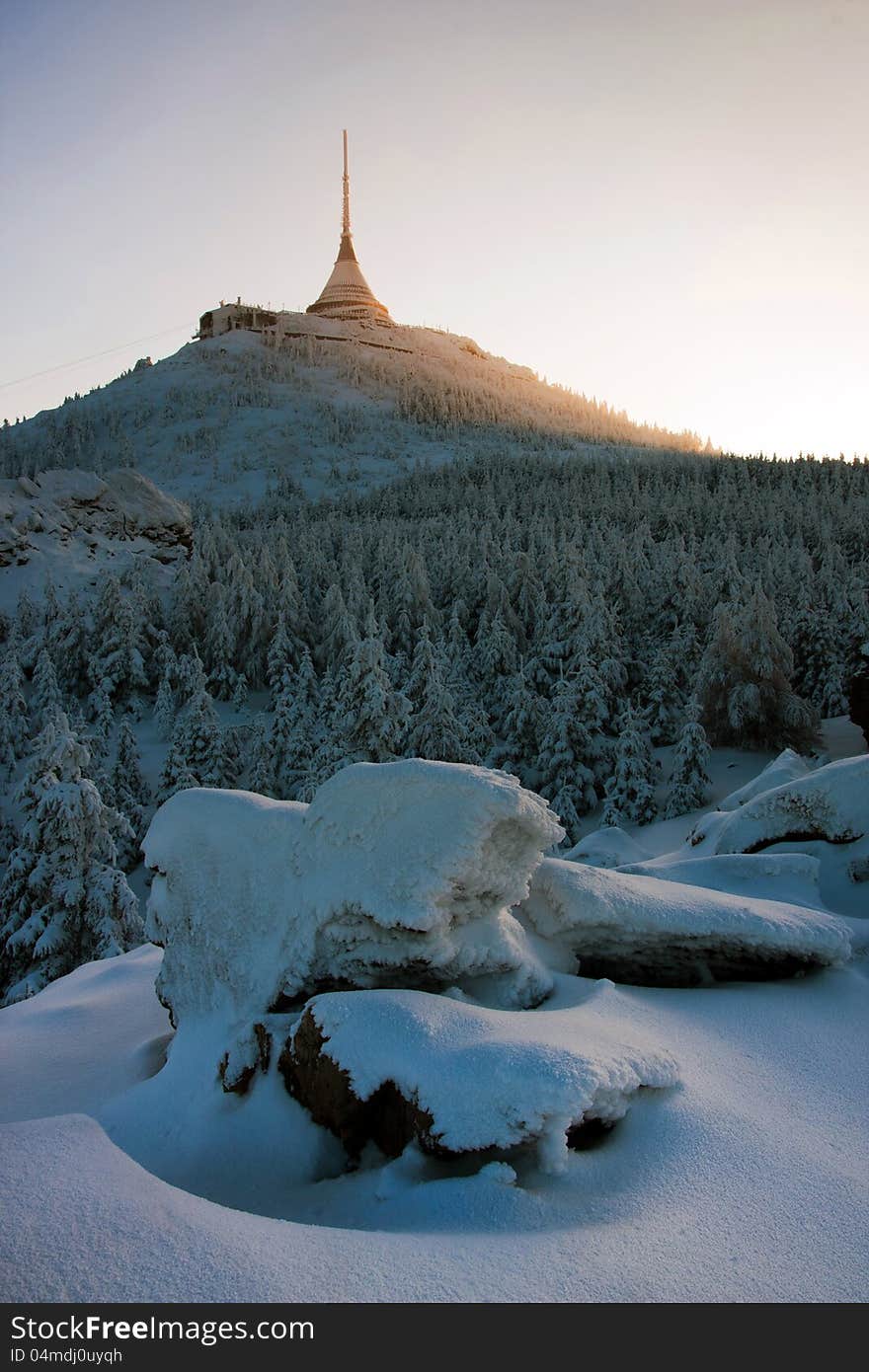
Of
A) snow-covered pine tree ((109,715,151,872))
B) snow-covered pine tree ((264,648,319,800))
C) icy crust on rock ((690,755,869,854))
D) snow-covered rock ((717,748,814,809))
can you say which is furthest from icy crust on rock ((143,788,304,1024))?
snow-covered pine tree ((109,715,151,872))

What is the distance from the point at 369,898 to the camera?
16.3 ft

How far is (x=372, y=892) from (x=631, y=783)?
2139 cm

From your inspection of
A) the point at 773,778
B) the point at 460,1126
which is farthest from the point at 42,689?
the point at 460,1126

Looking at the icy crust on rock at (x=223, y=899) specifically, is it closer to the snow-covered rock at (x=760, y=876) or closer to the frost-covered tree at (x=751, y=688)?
the snow-covered rock at (x=760, y=876)

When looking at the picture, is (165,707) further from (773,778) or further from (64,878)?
(773,778)

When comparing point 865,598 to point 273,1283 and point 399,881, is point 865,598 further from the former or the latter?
point 273,1283

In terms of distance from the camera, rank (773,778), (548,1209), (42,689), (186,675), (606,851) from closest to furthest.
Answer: (548,1209) → (773,778) → (606,851) → (42,689) → (186,675)

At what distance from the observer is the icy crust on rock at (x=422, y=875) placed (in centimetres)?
493

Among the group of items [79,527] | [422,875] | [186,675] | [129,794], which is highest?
[79,527]

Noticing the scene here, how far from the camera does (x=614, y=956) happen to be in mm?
5984

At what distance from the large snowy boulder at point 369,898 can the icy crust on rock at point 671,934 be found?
0.44 metres

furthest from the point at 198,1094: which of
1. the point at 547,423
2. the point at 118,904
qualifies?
the point at 547,423

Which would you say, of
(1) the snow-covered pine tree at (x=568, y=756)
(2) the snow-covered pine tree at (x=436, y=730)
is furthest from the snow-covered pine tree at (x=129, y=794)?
(1) the snow-covered pine tree at (x=568, y=756)
